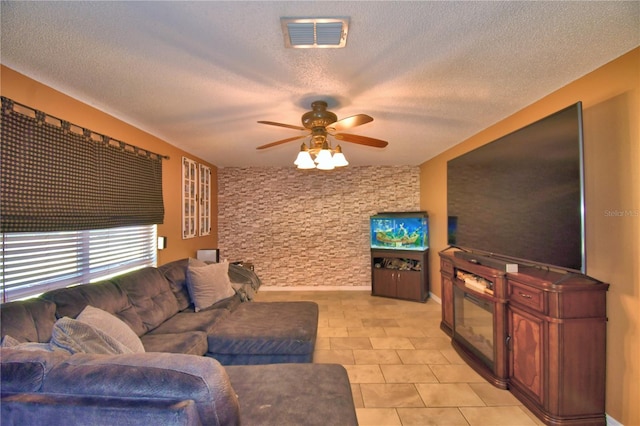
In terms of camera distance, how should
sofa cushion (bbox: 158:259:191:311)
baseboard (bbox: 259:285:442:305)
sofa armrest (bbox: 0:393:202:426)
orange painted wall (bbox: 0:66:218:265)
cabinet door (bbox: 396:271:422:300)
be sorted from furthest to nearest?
baseboard (bbox: 259:285:442:305) < cabinet door (bbox: 396:271:422:300) < sofa cushion (bbox: 158:259:191:311) < orange painted wall (bbox: 0:66:218:265) < sofa armrest (bbox: 0:393:202:426)

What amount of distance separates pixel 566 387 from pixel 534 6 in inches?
87.0

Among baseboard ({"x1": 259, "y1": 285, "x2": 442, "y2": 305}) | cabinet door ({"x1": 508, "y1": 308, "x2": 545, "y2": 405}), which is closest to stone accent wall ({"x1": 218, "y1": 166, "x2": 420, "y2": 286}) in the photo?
baseboard ({"x1": 259, "y1": 285, "x2": 442, "y2": 305})

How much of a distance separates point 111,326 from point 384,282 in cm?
391

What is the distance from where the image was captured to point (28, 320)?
4.88ft

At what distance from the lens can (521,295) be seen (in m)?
2.06

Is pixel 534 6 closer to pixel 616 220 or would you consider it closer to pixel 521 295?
pixel 616 220

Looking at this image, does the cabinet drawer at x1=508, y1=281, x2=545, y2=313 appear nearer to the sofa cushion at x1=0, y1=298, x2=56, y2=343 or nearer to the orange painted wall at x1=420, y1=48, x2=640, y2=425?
the orange painted wall at x1=420, y1=48, x2=640, y2=425

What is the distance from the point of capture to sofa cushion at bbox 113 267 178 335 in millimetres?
2270

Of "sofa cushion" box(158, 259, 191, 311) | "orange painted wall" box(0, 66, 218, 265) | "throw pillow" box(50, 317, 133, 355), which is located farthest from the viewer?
"sofa cushion" box(158, 259, 191, 311)

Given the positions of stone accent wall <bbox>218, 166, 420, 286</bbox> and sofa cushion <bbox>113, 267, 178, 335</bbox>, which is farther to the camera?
stone accent wall <bbox>218, 166, 420, 286</bbox>

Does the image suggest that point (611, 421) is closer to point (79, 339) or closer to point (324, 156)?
point (324, 156)

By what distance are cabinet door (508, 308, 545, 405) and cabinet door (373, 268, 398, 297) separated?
2483 mm

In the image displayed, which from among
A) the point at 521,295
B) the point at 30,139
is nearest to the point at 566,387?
the point at 521,295

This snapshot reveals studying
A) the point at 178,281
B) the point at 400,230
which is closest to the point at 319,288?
the point at 400,230
